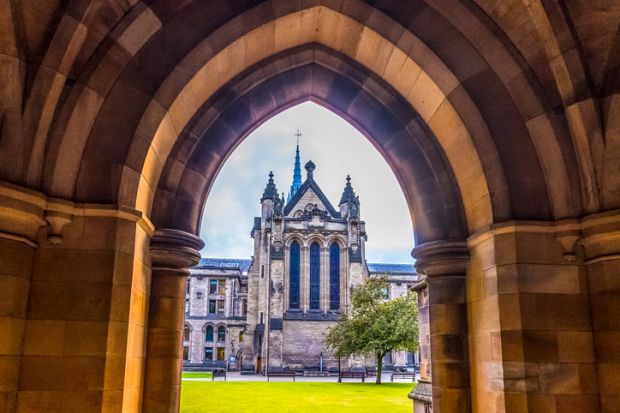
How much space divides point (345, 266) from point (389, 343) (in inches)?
627

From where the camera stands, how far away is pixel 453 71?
613 centimetres

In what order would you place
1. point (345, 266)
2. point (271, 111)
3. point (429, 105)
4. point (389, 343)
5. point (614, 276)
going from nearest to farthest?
point (614, 276), point (429, 105), point (271, 111), point (389, 343), point (345, 266)

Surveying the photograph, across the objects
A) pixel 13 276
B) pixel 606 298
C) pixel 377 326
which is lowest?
pixel 606 298

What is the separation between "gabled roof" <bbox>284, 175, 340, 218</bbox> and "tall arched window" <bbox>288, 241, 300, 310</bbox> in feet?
15.3

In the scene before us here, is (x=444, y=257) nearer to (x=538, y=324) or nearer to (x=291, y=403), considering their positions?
(x=538, y=324)

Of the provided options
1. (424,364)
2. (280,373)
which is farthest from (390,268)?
(424,364)

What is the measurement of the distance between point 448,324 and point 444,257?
0.80 m

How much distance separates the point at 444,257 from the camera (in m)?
6.53

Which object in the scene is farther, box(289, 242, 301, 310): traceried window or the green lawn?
box(289, 242, 301, 310): traceried window

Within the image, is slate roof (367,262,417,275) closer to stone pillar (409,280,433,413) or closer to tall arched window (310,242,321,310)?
tall arched window (310,242,321,310)

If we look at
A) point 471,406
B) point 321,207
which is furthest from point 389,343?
point 471,406

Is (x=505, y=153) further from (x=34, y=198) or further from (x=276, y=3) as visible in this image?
(x=34, y=198)

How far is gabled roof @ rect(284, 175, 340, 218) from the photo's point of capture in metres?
55.6

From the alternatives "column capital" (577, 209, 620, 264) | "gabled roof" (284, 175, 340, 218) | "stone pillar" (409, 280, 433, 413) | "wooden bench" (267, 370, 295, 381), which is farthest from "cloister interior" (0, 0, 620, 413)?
"gabled roof" (284, 175, 340, 218)
